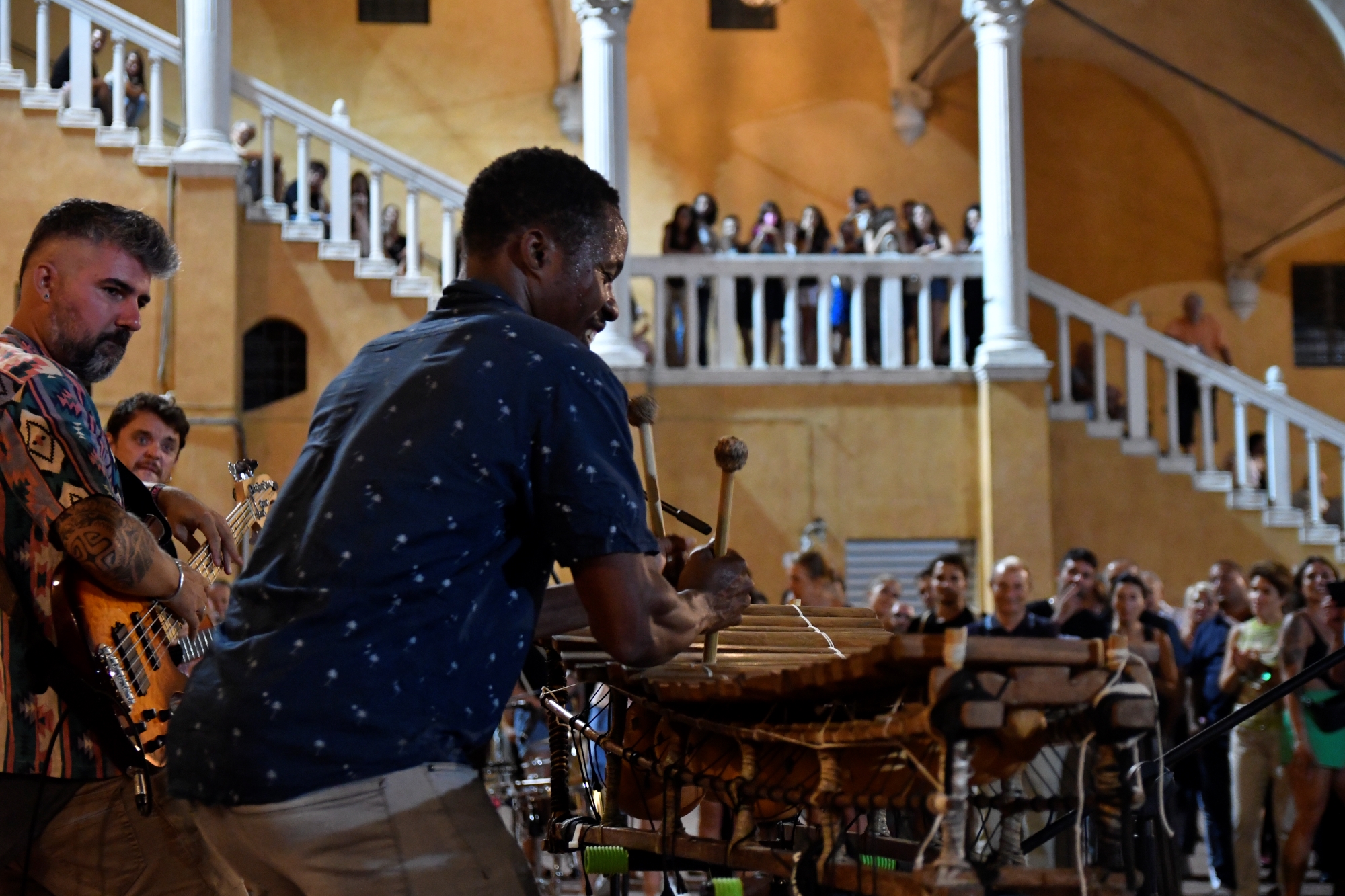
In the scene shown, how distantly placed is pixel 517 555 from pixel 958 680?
2.28ft

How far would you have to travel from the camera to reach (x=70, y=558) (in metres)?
3.26

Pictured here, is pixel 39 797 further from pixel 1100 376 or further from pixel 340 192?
pixel 1100 376

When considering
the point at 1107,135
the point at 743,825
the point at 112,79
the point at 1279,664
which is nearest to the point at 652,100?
the point at 1107,135

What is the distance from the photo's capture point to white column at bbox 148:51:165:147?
12.1m

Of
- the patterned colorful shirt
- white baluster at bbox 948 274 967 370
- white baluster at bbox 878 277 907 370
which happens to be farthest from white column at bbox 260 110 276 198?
the patterned colorful shirt

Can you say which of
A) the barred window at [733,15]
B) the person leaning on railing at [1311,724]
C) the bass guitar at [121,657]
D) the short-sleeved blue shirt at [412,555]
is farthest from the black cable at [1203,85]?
the short-sleeved blue shirt at [412,555]

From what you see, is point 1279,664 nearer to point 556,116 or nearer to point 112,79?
point 112,79

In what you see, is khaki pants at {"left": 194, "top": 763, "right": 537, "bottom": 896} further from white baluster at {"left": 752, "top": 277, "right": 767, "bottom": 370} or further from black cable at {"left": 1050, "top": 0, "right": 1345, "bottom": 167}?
black cable at {"left": 1050, "top": 0, "right": 1345, "bottom": 167}

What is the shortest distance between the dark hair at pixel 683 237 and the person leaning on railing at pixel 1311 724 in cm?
637

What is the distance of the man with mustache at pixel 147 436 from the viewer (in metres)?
4.69

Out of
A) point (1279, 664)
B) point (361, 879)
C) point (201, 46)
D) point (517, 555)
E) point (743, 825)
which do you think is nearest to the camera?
point (361, 879)

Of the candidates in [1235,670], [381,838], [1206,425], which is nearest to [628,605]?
[381,838]

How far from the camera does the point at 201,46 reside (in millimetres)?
12023

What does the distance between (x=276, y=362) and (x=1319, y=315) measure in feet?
39.9
